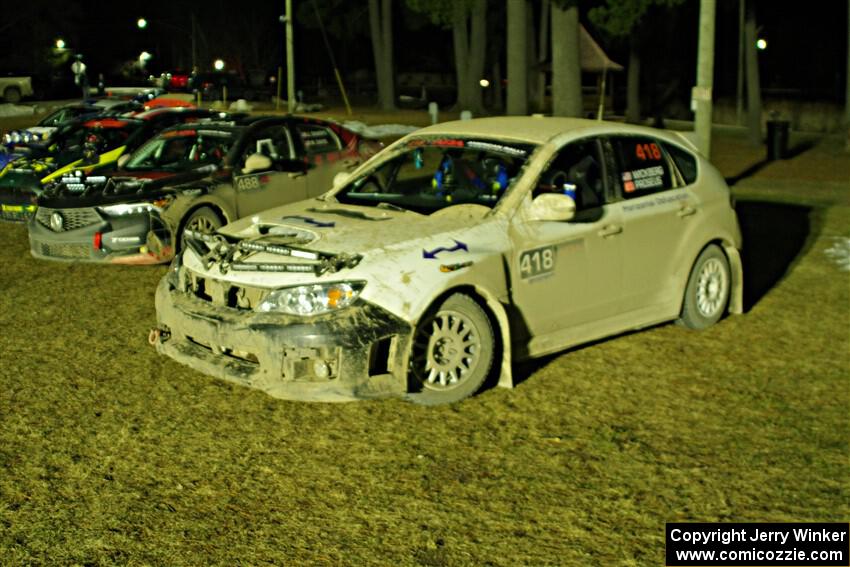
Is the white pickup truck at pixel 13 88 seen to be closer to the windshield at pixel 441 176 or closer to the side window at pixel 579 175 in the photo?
the windshield at pixel 441 176

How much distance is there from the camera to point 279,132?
1274 centimetres

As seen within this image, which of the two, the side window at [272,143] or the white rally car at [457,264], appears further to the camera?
the side window at [272,143]

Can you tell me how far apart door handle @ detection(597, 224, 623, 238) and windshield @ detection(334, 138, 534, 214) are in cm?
70

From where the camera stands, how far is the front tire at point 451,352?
6918 millimetres

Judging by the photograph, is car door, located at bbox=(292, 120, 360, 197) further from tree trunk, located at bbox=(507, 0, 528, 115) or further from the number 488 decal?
tree trunk, located at bbox=(507, 0, 528, 115)

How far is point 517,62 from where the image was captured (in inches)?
1312

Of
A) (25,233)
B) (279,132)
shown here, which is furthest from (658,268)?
(25,233)

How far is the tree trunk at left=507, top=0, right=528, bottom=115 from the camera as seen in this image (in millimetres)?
32562

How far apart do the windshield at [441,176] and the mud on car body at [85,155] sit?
575 centimetres

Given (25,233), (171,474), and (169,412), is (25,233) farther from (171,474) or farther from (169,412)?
(171,474)

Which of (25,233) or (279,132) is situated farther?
(25,233)

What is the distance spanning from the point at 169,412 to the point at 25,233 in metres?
8.27

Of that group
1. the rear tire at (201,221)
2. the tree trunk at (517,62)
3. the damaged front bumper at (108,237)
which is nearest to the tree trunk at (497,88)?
the tree trunk at (517,62)

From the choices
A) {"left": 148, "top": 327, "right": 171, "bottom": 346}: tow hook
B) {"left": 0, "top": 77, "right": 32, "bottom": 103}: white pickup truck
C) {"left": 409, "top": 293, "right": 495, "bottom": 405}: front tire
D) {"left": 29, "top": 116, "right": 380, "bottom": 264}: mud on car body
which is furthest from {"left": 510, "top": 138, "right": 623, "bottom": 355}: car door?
{"left": 0, "top": 77, "right": 32, "bottom": 103}: white pickup truck
